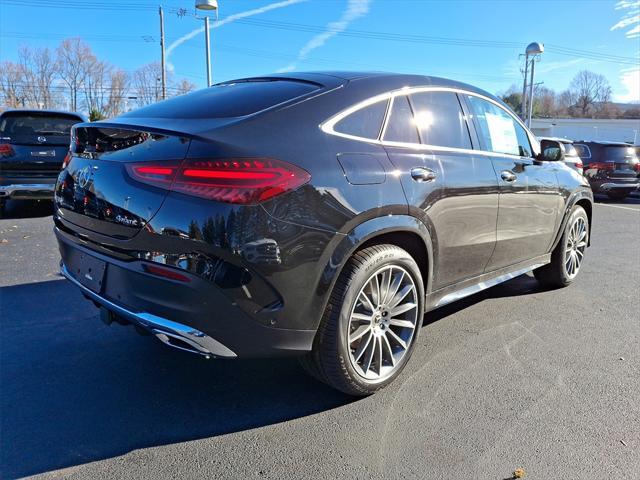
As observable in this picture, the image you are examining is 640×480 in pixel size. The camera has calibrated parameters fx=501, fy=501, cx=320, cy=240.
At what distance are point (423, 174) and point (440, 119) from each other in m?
0.60

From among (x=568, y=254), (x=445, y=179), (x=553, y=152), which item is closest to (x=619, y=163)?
Result: (x=568, y=254)

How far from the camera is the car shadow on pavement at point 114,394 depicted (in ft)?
7.90

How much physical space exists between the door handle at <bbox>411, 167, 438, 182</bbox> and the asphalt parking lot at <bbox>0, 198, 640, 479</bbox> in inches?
47.6

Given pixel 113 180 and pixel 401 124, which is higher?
pixel 401 124

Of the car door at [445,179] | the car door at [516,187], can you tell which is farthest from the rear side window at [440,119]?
the car door at [516,187]

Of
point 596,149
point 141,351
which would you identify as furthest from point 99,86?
point 141,351

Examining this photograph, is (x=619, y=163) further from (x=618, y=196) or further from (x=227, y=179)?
(x=227, y=179)

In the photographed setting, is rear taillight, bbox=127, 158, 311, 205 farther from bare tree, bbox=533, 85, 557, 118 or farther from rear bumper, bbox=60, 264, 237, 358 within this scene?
bare tree, bbox=533, 85, 557, 118

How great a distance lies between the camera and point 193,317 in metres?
A: 2.24

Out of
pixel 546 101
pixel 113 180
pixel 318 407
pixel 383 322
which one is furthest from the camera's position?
pixel 546 101

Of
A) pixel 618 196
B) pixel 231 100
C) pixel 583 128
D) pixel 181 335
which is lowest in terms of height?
pixel 618 196

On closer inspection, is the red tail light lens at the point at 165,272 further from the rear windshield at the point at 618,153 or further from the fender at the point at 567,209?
the rear windshield at the point at 618,153

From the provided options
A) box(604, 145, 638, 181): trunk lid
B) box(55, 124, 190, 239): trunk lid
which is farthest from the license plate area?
box(604, 145, 638, 181): trunk lid

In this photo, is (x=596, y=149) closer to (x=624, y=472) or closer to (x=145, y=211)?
(x=624, y=472)
